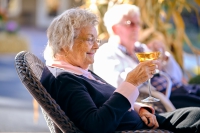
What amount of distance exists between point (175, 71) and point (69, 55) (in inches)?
63.2

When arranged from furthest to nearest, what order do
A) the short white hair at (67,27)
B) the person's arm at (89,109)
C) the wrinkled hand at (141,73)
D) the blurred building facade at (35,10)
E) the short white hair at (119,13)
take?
the blurred building facade at (35,10), the short white hair at (119,13), the short white hair at (67,27), the wrinkled hand at (141,73), the person's arm at (89,109)

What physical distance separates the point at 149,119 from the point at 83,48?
0.49m

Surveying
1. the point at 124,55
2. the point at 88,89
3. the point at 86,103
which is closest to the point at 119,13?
the point at 124,55

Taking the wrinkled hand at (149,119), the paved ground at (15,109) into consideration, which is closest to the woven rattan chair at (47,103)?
the wrinkled hand at (149,119)

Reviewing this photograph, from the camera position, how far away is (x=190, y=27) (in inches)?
680

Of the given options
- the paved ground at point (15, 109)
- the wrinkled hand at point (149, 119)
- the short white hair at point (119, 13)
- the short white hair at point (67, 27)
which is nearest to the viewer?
the short white hair at point (67, 27)

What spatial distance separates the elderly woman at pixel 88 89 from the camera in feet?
6.51

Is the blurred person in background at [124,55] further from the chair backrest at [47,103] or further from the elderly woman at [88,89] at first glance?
the chair backrest at [47,103]

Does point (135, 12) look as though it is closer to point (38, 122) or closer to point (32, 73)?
point (32, 73)

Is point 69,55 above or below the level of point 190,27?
above

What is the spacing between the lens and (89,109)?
6.48ft

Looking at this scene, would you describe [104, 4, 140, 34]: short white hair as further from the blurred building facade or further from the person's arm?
the blurred building facade

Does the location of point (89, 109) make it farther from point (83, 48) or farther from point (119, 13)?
point (119, 13)

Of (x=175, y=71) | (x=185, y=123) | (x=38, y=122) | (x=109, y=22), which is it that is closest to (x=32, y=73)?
(x=185, y=123)
